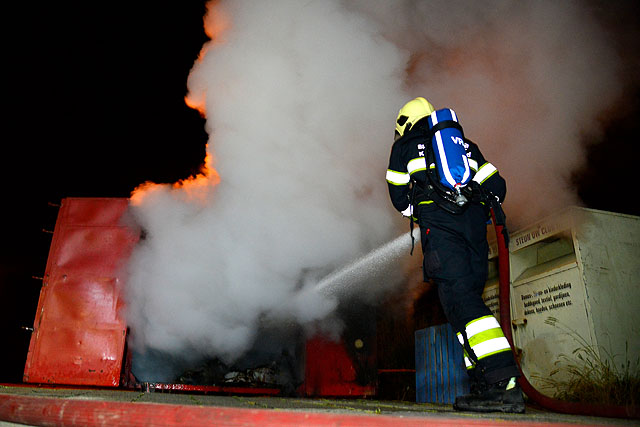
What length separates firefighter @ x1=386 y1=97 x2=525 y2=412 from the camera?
212 cm

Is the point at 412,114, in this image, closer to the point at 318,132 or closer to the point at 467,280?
the point at 467,280

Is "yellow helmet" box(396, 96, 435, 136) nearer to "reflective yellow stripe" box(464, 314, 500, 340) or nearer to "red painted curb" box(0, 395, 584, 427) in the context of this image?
"reflective yellow stripe" box(464, 314, 500, 340)

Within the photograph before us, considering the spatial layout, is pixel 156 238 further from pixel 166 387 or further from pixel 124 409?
pixel 124 409

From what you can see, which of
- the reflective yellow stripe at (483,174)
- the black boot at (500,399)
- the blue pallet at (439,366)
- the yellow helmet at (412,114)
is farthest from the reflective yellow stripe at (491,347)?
the blue pallet at (439,366)

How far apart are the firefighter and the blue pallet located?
2036 mm

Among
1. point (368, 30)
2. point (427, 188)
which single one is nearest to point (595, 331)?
point (427, 188)

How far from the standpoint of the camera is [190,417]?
1.54m

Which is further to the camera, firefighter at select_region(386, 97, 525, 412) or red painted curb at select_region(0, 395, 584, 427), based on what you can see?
firefighter at select_region(386, 97, 525, 412)

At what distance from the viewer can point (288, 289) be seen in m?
5.08

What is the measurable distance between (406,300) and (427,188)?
13.4 ft

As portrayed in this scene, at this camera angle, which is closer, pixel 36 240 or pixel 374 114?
pixel 374 114

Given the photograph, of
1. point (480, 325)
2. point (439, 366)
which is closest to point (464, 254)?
point (480, 325)

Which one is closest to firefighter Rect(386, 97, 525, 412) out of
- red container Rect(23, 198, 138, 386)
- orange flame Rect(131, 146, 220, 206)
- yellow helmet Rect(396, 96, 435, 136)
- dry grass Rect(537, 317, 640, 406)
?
yellow helmet Rect(396, 96, 435, 136)

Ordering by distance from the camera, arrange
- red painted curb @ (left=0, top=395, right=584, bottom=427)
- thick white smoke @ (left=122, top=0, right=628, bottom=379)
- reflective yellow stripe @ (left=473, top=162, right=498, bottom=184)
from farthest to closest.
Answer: thick white smoke @ (left=122, top=0, right=628, bottom=379)
reflective yellow stripe @ (left=473, top=162, right=498, bottom=184)
red painted curb @ (left=0, top=395, right=584, bottom=427)
